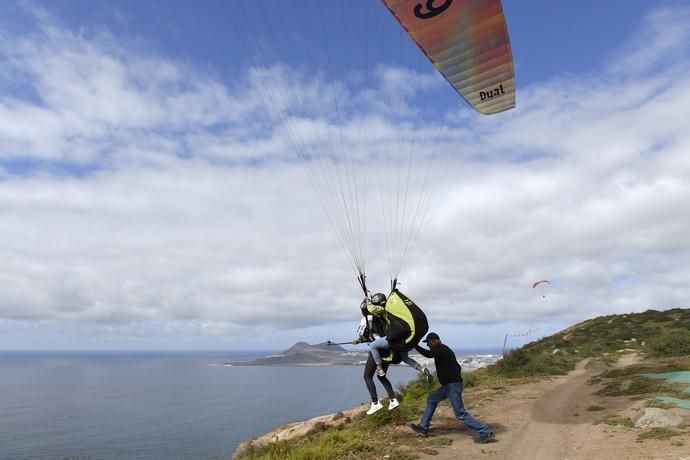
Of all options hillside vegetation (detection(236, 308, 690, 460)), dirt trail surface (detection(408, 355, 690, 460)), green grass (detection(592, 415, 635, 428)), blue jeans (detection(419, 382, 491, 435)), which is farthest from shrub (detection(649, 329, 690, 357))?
blue jeans (detection(419, 382, 491, 435))

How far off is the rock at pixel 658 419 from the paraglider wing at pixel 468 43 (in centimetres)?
802

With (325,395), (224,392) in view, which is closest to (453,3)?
(325,395)

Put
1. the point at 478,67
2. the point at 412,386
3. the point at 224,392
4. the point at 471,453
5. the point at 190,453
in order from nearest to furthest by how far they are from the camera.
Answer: the point at 471,453 → the point at 478,67 → the point at 412,386 → the point at 190,453 → the point at 224,392

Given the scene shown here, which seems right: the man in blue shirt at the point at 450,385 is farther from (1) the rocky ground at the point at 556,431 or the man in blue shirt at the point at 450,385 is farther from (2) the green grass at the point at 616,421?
(2) the green grass at the point at 616,421

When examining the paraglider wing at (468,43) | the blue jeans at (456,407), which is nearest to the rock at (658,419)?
the blue jeans at (456,407)

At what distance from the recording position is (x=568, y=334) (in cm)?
3631

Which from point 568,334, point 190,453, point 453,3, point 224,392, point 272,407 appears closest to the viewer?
point 453,3

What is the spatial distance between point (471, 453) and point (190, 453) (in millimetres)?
67787

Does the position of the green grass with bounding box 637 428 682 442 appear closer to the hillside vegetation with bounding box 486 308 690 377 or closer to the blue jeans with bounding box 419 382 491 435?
the blue jeans with bounding box 419 382 491 435

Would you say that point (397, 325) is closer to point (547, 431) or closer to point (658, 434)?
point (547, 431)

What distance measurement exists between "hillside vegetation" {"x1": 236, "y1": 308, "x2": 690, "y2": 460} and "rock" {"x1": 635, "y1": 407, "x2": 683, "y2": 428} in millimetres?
3921

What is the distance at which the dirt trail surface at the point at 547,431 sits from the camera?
8.16 meters

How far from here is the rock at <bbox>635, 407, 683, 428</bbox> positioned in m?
9.55

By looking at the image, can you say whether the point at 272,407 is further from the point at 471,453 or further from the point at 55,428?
the point at 471,453
